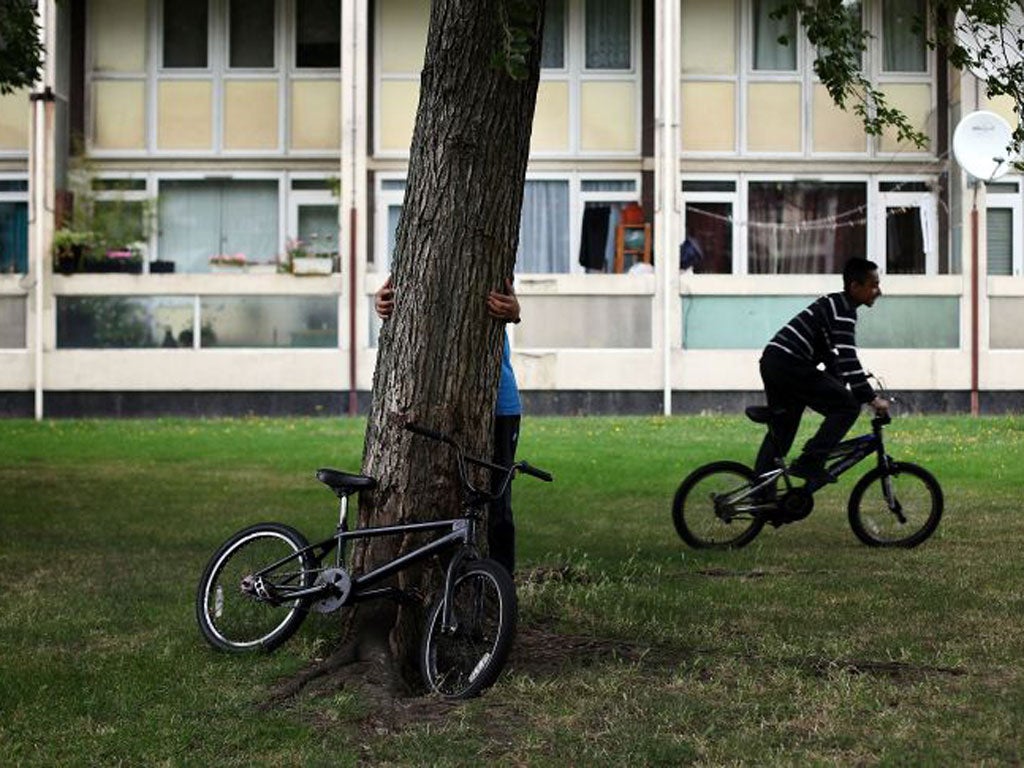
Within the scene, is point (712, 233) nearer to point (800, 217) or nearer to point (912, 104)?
point (800, 217)

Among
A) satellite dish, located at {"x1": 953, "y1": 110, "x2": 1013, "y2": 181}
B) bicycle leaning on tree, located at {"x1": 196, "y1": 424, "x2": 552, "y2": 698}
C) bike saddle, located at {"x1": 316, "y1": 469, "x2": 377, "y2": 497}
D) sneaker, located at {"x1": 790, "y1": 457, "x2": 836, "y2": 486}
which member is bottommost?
bicycle leaning on tree, located at {"x1": 196, "y1": 424, "x2": 552, "y2": 698}

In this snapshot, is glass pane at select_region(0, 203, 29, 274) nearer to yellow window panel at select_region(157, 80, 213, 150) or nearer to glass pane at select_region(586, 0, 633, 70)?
yellow window panel at select_region(157, 80, 213, 150)

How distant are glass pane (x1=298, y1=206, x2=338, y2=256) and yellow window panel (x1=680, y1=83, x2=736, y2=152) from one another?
20.1ft

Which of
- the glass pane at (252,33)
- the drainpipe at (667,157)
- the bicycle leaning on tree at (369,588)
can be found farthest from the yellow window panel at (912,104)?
the bicycle leaning on tree at (369,588)

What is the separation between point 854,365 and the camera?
1223cm

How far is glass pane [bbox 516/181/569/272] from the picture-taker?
108ft

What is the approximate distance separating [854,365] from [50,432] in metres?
15.6

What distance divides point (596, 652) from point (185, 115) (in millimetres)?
26005

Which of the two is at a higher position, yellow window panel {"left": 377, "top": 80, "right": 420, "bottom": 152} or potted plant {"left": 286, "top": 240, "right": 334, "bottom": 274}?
yellow window panel {"left": 377, "top": 80, "right": 420, "bottom": 152}

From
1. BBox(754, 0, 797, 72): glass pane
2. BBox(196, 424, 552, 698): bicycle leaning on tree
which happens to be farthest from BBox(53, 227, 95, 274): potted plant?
BBox(196, 424, 552, 698): bicycle leaning on tree

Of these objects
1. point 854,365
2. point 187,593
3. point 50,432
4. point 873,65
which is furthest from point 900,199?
point 187,593

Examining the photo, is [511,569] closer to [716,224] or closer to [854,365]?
[854,365]

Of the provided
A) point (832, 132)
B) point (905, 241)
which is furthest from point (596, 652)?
point (905, 241)

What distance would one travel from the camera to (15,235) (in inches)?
1287
